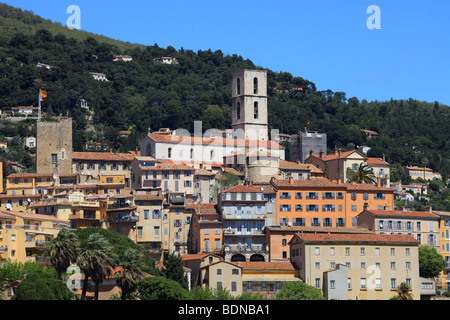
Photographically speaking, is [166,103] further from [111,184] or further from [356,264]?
[356,264]

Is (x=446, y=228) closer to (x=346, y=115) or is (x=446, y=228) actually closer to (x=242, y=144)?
(x=242, y=144)

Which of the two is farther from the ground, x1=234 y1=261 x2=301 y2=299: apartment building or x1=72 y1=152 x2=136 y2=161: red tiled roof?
x1=72 y1=152 x2=136 y2=161: red tiled roof

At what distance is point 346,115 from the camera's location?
171 meters

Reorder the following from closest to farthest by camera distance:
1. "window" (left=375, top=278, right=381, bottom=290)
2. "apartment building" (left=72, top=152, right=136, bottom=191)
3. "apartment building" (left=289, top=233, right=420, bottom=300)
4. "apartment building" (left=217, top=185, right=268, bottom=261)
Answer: "apartment building" (left=289, top=233, right=420, bottom=300) < "window" (left=375, top=278, right=381, bottom=290) < "apartment building" (left=217, top=185, right=268, bottom=261) < "apartment building" (left=72, top=152, right=136, bottom=191)

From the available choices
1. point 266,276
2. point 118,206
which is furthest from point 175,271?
point 118,206

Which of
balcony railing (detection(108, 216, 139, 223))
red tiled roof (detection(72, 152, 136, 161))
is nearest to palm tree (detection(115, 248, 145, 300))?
balcony railing (detection(108, 216, 139, 223))

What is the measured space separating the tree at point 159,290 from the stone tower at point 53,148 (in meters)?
35.1

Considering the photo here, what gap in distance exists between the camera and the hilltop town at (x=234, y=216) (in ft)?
231

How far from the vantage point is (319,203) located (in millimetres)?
83312

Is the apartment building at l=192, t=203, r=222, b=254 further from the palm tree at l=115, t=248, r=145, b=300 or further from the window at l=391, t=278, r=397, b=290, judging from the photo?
the palm tree at l=115, t=248, r=145, b=300

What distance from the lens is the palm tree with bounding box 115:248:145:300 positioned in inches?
2218

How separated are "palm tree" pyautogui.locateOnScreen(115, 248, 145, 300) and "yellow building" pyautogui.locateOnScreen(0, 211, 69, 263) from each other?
39.7ft

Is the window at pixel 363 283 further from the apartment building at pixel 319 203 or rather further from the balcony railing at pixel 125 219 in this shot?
the balcony railing at pixel 125 219

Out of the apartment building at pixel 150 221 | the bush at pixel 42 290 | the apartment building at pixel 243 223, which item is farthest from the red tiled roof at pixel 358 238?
the bush at pixel 42 290
